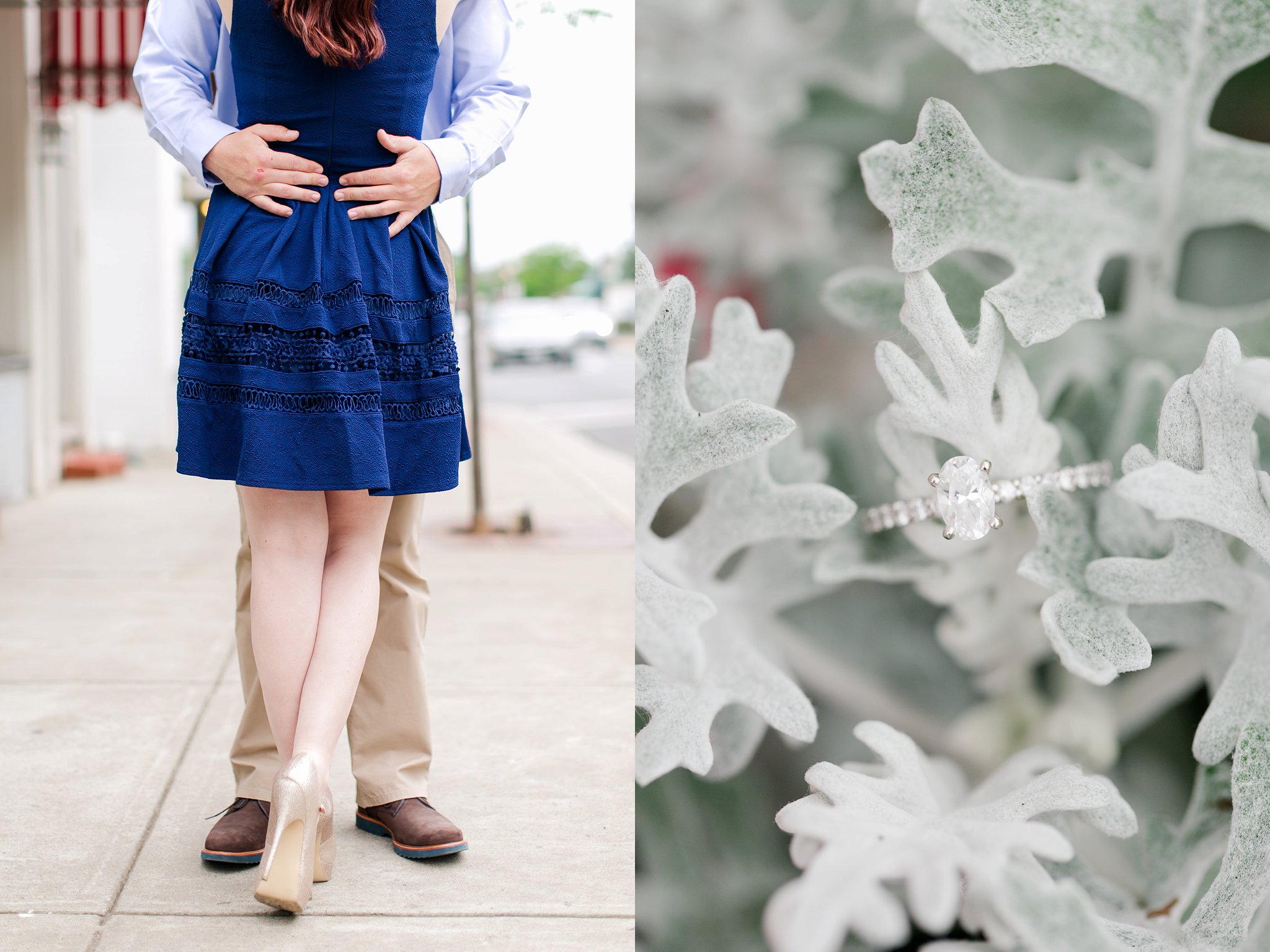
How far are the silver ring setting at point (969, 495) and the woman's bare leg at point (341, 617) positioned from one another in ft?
3.18

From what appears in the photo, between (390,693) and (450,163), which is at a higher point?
(450,163)

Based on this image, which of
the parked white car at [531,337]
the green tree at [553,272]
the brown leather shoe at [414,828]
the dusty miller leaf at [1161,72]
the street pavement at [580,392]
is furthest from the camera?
the green tree at [553,272]

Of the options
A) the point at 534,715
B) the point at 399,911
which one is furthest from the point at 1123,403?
the point at 534,715

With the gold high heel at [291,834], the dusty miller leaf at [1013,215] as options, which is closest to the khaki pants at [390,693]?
the gold high heel at [291,834]

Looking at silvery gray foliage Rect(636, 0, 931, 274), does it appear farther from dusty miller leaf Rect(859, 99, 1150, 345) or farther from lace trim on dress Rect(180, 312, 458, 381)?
lace trim on dress Rect(180, 312, 458, 381)

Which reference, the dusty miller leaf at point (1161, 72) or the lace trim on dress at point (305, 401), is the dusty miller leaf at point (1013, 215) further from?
the lace trim on dress at point (305, 401)

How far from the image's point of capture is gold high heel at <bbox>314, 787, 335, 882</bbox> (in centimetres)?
198

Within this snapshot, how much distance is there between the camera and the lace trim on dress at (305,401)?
73.2 inches

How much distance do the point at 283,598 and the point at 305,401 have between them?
1.10ft

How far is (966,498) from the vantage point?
133 centimetres

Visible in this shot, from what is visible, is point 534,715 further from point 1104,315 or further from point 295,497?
point 1104,315

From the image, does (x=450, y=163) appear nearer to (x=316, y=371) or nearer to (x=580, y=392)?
(x=316, y=371)

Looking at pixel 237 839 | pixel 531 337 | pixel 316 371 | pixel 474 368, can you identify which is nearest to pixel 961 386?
pixel 316 371

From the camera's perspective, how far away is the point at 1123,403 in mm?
1386
